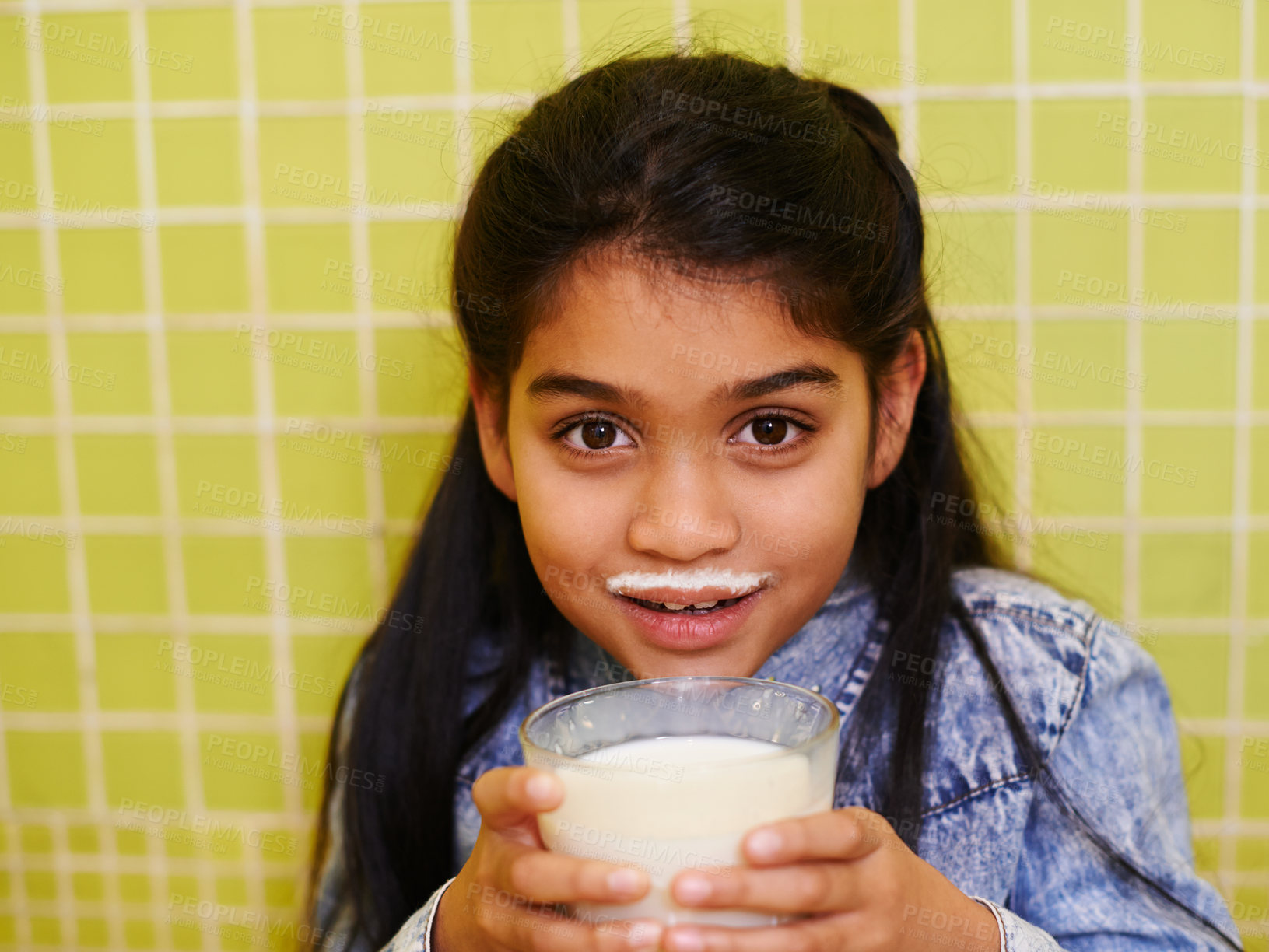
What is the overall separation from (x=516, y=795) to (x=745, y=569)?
0.26m

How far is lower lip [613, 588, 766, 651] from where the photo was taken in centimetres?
73

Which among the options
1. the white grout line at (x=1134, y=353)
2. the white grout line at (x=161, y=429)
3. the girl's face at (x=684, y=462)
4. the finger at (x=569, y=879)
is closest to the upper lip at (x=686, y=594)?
the girl's face at (x=684, y=462)

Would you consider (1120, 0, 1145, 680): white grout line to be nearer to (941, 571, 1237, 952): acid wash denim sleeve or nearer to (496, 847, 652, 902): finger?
(941, 571, 1237, 952): acid wash denim sleeve

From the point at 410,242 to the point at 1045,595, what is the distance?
2.22 feet

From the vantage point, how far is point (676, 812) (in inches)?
18.7

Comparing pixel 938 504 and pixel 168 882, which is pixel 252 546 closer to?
pixel 168 882

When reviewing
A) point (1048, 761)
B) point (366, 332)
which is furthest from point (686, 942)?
point (366, 332)

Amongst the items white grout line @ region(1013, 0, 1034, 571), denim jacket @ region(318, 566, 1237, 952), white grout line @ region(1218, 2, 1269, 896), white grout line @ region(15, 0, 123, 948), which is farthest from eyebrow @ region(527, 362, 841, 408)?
white grout line @ region(15, 0, 123, 948)

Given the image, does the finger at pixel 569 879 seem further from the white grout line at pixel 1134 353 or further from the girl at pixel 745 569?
the white grout line at pixel 1134 353

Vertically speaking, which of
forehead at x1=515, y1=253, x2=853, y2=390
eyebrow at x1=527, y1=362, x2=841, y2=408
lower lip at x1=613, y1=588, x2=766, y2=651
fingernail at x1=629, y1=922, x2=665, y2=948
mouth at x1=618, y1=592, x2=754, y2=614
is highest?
forehead at x1=515, y1=253, x2=853, y2=390

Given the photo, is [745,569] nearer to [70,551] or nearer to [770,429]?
[770,429]

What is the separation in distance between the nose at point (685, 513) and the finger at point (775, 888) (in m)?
0.22

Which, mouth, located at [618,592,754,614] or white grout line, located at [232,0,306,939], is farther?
white grout line, located at [232,0,306,939]

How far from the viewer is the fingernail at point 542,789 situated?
0.50m
